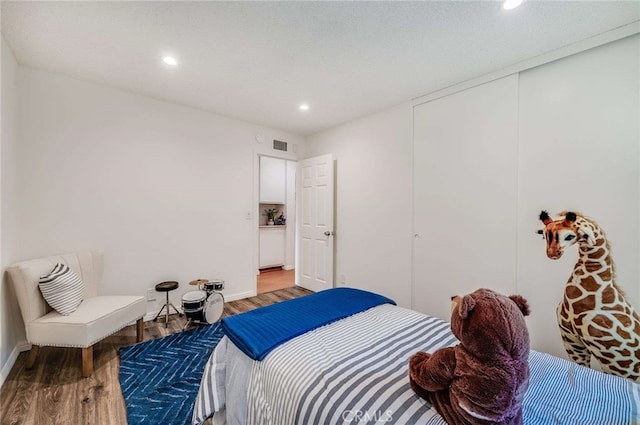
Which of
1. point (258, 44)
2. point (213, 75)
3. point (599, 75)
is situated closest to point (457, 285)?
point (599, 75)

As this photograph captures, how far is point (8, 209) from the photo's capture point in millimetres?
1941

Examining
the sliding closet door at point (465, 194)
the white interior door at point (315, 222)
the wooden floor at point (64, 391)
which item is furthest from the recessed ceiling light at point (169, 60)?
the wooden floor at point (64, 391)

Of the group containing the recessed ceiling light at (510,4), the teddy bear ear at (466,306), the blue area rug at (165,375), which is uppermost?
the recessed ceiling light at (510,4)

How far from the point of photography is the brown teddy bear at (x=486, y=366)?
0.70 m

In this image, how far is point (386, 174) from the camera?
309 cm

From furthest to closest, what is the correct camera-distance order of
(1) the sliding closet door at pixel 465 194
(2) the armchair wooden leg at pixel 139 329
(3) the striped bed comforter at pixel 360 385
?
(2) the armchair wooden leg at pixel 139 329
(1) the sliding closet door at pixel 465 194
(3) the striped bed comforter at pixel 360 385

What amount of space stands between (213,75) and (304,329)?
2344 mm

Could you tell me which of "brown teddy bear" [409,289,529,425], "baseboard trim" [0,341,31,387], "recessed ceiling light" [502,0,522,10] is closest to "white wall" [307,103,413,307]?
"recessed ceiling light" [502,0,522,10]

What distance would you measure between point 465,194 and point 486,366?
2.05 m

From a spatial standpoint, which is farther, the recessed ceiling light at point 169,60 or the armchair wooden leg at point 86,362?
the recessed ceiling light at point 169,60

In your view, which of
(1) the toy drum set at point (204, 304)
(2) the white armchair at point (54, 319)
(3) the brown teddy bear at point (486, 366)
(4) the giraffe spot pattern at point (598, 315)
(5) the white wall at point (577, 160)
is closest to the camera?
(3) the brown teddy bear at point (486, 366)

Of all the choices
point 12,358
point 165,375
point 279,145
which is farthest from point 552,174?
point 12,358

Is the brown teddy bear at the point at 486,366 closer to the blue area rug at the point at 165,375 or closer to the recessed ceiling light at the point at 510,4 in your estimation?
the blue area rug at the point at 165,375

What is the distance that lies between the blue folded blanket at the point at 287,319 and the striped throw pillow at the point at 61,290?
1.47 m
